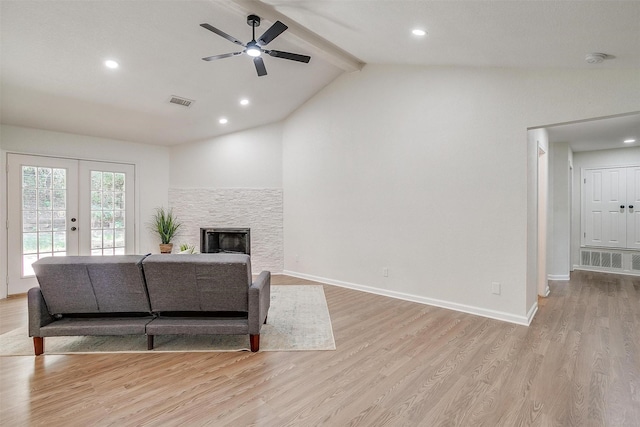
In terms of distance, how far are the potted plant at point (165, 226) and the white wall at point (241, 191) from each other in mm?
151

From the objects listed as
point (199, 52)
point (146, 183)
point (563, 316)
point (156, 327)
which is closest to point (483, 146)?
point (563, 316)

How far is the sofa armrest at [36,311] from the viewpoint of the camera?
2826mm

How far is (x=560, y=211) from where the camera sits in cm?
615

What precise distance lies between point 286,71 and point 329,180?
6.21 feet

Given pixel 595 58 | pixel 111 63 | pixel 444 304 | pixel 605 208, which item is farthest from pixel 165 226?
pixel 605 208

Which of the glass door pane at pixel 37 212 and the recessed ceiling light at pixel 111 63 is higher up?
the recessed ceiling light at pixel 111 63

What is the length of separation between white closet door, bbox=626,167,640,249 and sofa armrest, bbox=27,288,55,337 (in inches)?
360

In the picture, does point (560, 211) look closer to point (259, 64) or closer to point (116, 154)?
point (259, 64)

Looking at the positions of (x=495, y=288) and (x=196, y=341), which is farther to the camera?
(x=495, y=288)

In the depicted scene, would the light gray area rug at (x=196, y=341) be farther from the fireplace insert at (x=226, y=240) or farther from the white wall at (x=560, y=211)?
the white wall at (x=560, y=211)

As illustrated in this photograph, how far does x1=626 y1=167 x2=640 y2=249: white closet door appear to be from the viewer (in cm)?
629

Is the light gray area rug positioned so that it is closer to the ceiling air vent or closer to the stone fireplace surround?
the stone fireplace surround

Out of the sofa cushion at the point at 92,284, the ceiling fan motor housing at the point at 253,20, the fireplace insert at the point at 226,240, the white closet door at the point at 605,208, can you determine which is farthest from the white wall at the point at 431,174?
the white closet door at the point at 605,208

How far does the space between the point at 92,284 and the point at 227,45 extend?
2.97 metres
